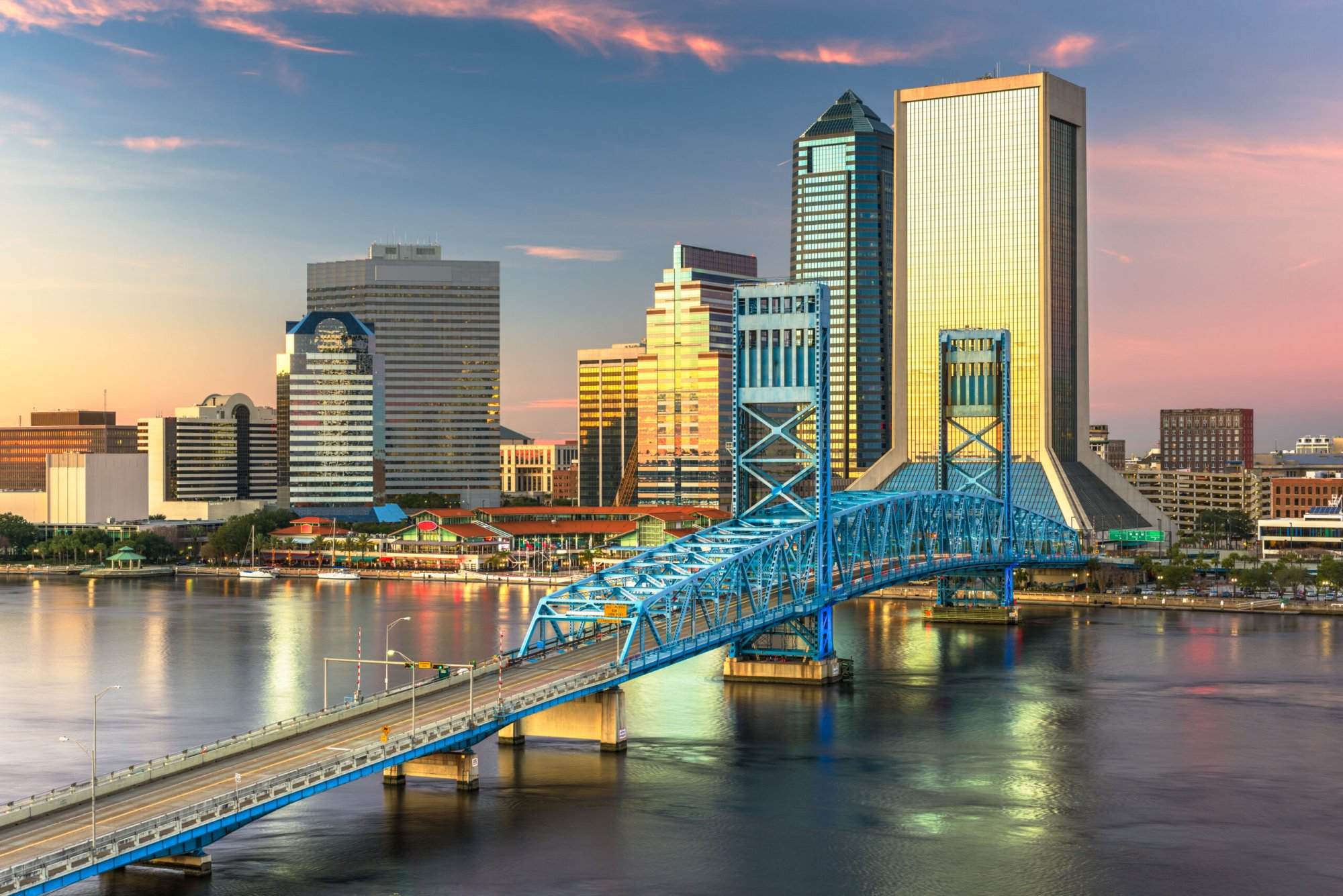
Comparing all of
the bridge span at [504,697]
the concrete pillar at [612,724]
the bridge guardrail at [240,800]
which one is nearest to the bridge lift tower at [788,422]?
the bridge span at [504,697]

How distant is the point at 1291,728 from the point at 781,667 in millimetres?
30723

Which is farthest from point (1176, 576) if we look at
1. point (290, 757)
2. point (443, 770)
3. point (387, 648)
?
point (290, 757)

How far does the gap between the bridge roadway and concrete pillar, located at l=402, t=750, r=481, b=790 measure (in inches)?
71.1

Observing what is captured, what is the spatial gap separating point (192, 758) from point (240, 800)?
27.7 ft

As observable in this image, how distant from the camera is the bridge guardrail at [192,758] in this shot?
198 feet

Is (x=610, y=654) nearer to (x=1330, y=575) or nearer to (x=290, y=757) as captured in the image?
(x=290, y=757)

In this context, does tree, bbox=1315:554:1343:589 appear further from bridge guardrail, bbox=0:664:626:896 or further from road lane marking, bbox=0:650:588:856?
bridge guardrail, bbox=0:664:626:896

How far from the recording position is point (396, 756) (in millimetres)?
67688

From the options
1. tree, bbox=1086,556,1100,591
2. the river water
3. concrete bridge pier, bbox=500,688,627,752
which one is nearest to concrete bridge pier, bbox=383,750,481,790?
the river water

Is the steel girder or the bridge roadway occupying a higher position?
the steel girder

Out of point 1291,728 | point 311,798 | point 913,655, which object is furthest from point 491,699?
point 913,655

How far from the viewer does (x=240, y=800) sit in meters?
59.5

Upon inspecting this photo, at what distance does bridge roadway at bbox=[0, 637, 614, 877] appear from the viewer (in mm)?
56969

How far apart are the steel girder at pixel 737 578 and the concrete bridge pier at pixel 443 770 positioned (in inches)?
427
